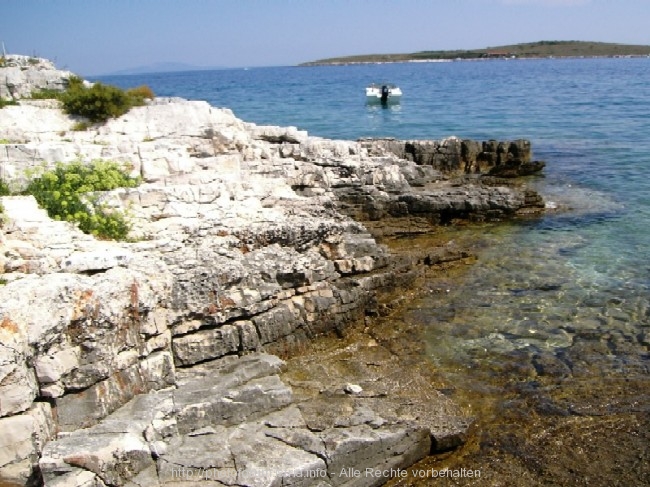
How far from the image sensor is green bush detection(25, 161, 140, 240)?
12.8 metres

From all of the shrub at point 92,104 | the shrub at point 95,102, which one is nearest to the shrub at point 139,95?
the shrub at point 95,102

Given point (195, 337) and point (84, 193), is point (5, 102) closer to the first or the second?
point (84, 193)

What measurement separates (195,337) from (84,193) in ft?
16.3

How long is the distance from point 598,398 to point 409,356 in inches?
156

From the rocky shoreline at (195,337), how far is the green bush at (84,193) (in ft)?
1.29

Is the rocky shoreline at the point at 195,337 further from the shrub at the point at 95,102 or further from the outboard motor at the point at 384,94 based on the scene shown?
the outboard motor at the point at 384,94

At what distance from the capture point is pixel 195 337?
11766 mm

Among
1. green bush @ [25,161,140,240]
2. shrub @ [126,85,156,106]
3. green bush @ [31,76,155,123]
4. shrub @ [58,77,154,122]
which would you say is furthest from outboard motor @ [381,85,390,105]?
green bush @ [25,161,140,240]

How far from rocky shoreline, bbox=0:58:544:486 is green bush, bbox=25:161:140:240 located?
39 cm

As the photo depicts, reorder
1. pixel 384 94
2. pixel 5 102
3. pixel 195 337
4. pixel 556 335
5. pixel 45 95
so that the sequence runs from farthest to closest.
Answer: pixel 384 94 → pixel 45 95 → pixel 5 102 → pixel 556 335 → pixel 195 337

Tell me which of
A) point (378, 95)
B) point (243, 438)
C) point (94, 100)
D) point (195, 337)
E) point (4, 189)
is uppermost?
point (378, 95)

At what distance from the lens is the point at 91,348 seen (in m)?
9.57

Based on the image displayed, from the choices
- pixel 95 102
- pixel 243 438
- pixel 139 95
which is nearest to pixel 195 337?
pixel 243 438

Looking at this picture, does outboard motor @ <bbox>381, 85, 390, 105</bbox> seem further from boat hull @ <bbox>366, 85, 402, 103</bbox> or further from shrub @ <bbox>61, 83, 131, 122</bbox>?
shrub @ <bbox>61, 83, 131, 122</bbox>
